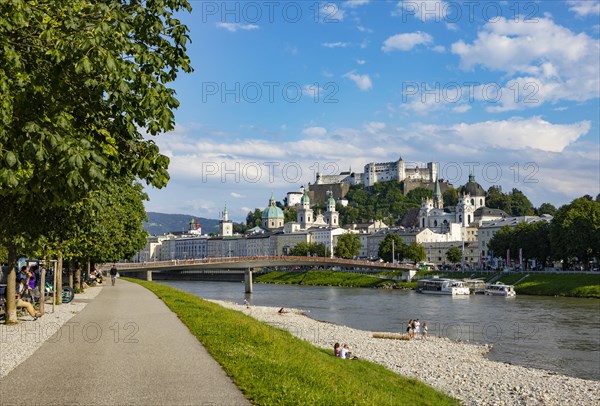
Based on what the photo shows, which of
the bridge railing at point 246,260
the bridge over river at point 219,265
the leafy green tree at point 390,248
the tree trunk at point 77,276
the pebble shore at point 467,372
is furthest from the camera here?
the leafy green tree at point 390,248

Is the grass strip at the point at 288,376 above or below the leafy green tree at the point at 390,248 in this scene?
below

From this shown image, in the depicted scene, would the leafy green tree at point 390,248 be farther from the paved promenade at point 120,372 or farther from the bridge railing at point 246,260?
the paved promenade at point 120,372

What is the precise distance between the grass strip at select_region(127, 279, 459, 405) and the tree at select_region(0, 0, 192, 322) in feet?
12.8

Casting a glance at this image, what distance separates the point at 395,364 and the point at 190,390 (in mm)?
14810

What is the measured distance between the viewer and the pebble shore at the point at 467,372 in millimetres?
18906

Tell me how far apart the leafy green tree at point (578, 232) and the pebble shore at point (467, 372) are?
180 ft

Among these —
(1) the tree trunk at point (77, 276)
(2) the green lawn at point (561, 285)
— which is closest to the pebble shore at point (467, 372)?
(1) the tree trunk at point (77, 276)

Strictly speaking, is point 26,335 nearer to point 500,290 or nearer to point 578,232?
point 500,290

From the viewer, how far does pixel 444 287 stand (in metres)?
80.2

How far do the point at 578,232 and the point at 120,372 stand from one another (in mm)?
79495

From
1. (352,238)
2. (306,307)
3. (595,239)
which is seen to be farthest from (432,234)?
(306,307)

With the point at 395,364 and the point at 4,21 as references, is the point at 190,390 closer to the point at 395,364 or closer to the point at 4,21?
the point at 4,21

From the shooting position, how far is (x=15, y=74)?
7.11 meters

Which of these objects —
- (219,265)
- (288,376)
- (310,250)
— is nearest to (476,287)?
(219,265)
